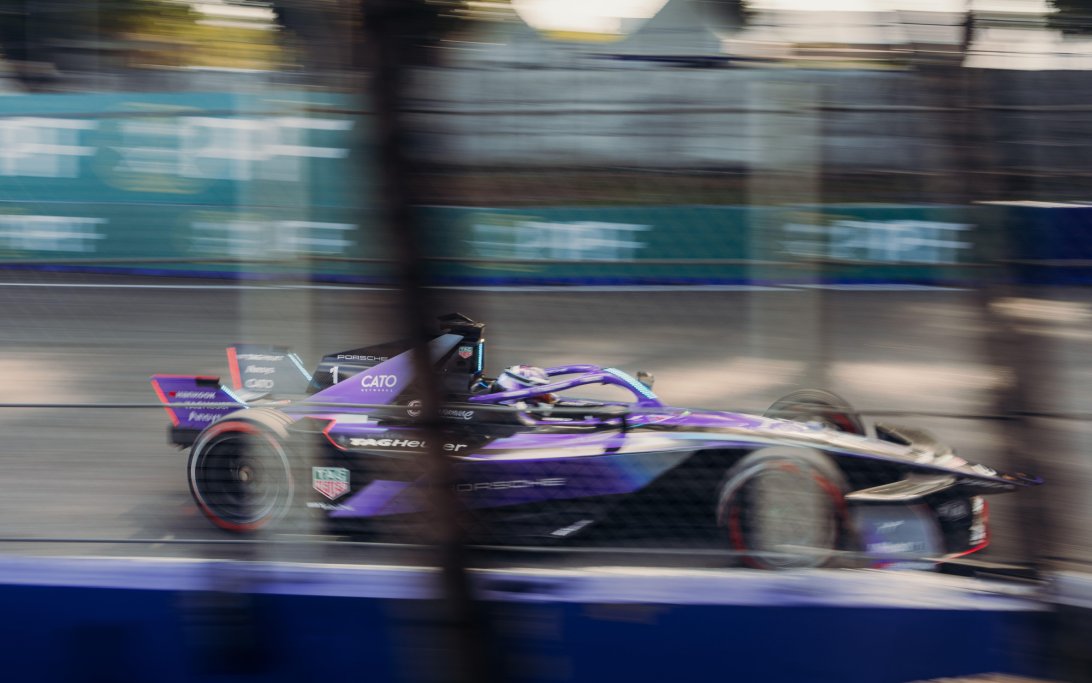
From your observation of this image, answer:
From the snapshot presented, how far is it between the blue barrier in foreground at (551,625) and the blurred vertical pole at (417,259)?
2.66 feet

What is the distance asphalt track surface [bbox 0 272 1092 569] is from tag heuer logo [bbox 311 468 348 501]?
1.33 ft

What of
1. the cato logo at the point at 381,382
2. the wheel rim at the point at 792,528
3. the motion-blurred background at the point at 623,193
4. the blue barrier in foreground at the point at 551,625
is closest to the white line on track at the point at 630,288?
the motion-blurred background at the point at 623,193

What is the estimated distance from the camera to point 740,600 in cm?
214

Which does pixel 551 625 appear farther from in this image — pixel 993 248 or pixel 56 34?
pixel 56 34

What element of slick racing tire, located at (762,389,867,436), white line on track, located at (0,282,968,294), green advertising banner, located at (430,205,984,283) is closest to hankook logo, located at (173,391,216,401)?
white line on track, located at (0,282,968,294)

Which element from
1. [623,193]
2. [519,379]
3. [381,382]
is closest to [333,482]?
[381,382]

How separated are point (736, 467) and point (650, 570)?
3.72 feet

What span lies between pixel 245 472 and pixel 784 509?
1.36 metres

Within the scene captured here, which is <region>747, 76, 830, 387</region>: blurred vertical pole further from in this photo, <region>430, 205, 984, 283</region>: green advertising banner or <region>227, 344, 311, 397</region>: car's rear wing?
<region>227, 344, 311, 397</region>: car's rear wing

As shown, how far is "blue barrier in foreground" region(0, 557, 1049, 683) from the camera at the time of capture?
2.10 m

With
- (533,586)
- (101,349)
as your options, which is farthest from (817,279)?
(101,349)

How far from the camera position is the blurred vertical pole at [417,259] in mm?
1175

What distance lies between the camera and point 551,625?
216 cm

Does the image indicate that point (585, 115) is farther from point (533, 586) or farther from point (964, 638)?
point (964, 638)
